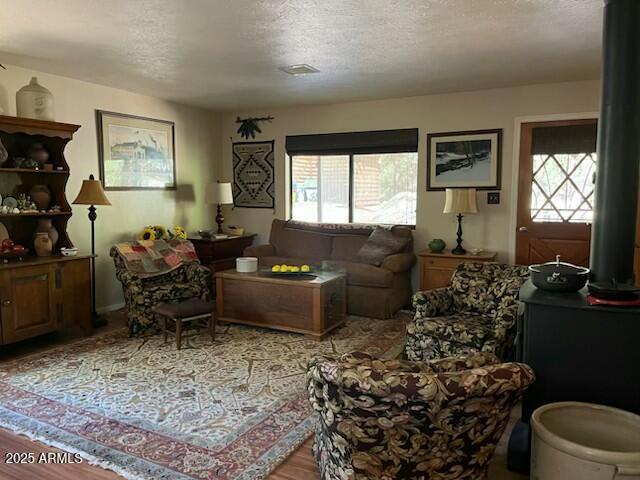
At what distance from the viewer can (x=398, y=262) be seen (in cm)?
507

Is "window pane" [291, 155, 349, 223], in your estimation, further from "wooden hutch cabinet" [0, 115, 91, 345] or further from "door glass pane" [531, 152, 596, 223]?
"wooden hutch cabinet" [0, 115, 91, 345]

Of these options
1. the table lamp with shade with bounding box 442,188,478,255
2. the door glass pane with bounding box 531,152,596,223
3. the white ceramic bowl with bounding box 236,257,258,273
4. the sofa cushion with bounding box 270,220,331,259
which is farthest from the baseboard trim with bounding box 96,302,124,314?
the door glass pane with bounding box 531,152,596,223

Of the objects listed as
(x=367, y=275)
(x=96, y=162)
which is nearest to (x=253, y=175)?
(x=96, y=162)

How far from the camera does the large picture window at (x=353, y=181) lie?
5754mm

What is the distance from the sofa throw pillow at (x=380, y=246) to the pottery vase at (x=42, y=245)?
2990 millimetres

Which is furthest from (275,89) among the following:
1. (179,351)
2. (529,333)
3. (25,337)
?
(529,333)

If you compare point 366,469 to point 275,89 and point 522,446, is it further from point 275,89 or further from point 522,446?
point 275,89

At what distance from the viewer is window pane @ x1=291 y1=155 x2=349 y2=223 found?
6.13 metres

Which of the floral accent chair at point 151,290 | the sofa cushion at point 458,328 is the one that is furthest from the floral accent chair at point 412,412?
the floral accent chair at point 151,290

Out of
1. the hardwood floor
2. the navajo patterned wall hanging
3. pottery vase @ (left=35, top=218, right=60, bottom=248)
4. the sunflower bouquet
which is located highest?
the navajo patterned wall hanging

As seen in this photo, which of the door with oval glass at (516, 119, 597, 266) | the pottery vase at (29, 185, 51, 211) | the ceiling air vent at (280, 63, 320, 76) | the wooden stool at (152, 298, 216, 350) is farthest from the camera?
the door with oval glass at (516, 119, 597, 266)

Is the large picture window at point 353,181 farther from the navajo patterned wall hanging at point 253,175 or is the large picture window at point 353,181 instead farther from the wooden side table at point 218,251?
the wooden side table at point 218,251

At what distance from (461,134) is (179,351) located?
3671mm

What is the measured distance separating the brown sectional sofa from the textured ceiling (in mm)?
1666
